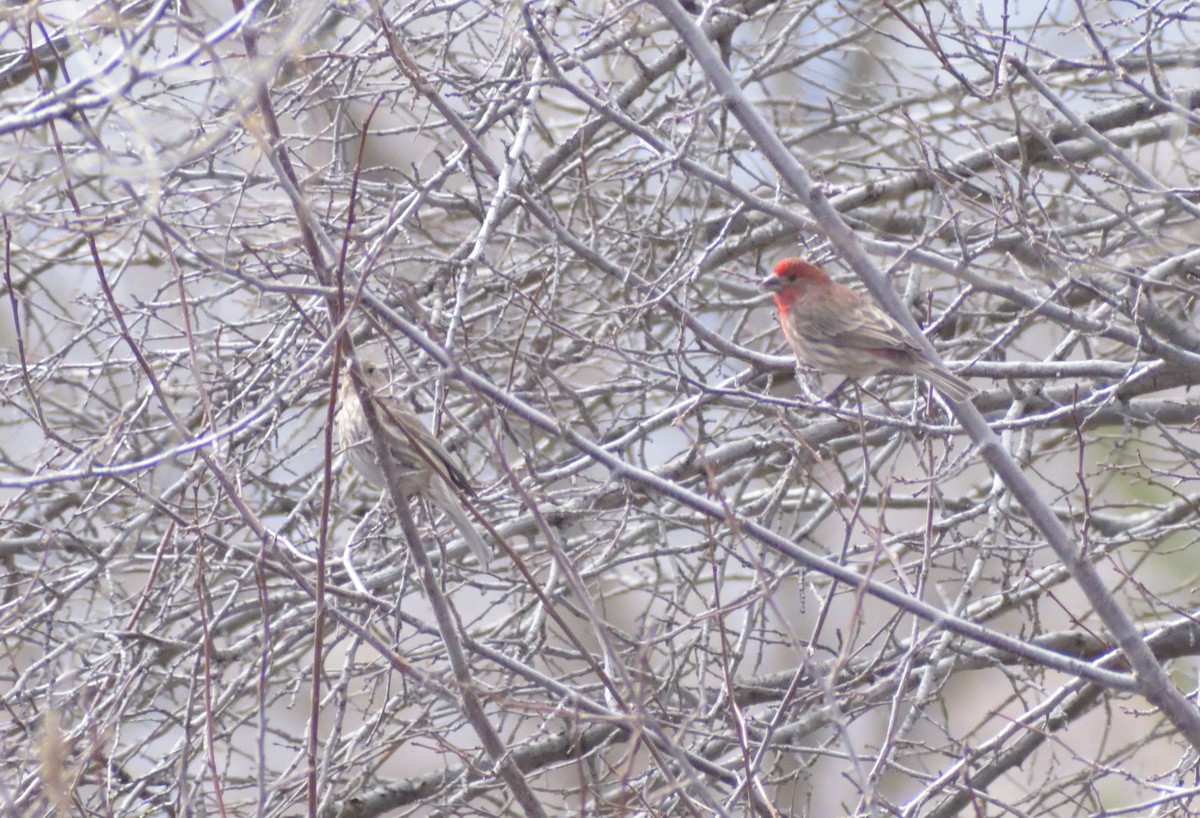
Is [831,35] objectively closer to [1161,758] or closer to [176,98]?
[176,98]

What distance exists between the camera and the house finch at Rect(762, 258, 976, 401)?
248 inches

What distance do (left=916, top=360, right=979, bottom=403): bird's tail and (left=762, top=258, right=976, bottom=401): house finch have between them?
47 cm

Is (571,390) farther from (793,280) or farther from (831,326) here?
(793,280)

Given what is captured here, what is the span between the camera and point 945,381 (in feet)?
16.6

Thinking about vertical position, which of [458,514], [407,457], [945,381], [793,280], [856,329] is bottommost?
[945,381]

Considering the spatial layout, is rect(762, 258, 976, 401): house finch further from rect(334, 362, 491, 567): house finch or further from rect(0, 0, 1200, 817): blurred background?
rect(334, 362, 491, 567): house finch

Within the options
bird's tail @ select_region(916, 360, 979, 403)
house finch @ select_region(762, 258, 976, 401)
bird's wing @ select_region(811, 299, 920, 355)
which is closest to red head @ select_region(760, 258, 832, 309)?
house finch @ select_region(762, 258, 976, 401)

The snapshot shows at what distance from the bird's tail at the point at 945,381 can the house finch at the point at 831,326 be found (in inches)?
18.5

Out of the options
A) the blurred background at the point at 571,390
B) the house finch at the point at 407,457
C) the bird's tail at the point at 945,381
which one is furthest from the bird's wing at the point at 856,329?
the house finch at the point at 407,457

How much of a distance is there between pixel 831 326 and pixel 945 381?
1.48m

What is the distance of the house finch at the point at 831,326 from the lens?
631cm

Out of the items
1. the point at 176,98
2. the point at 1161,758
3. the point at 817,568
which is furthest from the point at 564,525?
the point at 1161,758

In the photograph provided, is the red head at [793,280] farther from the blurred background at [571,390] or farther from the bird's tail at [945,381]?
the bird's tail at [945,381]

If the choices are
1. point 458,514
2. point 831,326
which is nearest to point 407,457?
point 458,514
